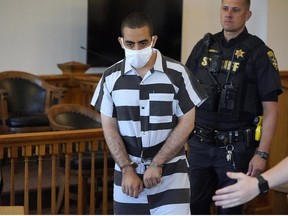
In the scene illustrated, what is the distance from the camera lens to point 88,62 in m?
8.40

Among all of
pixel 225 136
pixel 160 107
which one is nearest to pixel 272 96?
pixel 225 136

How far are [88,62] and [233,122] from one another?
201 inches

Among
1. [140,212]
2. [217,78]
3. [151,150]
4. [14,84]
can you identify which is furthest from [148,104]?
[14,84]

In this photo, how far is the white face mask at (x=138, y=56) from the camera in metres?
2.87

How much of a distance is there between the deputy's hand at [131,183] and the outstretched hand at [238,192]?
0.84 meters

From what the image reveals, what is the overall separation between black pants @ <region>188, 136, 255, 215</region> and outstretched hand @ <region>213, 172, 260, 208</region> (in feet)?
4.28

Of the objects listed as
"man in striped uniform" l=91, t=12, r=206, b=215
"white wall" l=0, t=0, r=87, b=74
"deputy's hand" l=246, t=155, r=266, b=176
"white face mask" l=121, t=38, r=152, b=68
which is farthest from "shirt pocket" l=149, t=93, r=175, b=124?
"white wall" l=0, t=0, r=87, b=74

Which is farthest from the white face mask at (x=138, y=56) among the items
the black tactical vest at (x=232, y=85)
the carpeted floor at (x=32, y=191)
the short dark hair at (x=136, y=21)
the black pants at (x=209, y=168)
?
the carpeted floor at (x=32, y=191)

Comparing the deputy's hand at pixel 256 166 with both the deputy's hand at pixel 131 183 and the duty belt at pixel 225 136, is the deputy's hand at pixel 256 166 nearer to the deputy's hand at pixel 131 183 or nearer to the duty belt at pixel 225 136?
the duty belt at pixel 225 136

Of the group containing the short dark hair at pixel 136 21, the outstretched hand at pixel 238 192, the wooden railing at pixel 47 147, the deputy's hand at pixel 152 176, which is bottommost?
the wooden railing at pixel 47 147

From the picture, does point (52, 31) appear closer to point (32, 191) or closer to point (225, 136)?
point (32, 191)

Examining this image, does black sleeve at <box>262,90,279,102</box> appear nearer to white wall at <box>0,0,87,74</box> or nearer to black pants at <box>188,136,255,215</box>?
black pants at <box>188,136,255,215</box>

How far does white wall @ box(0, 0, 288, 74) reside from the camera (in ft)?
26.3

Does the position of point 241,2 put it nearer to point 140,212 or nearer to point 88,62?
point 140,212
